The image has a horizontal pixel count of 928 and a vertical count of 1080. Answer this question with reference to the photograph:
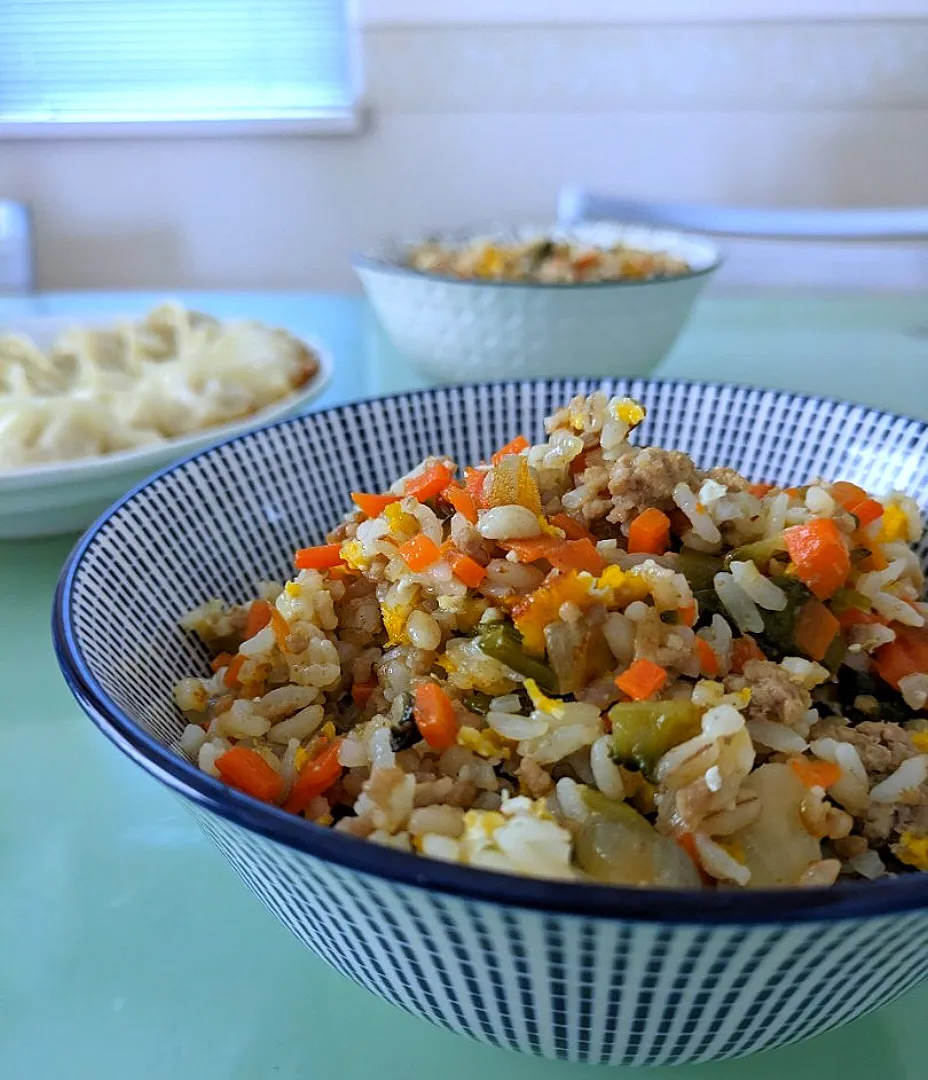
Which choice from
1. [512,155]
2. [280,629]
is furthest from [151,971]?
[512,155]

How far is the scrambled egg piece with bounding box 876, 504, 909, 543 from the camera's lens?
959mm

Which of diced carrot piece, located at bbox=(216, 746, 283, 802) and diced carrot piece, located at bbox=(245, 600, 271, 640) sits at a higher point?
diced carrot piece, located at bbox=(216, 746, 283, 802)

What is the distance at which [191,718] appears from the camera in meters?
0.88

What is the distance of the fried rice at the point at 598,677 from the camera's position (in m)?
0.67

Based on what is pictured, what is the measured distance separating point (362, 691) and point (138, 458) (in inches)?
22.0

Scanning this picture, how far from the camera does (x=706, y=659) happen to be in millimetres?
764

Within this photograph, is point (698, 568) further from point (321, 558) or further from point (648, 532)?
point (321, 558)

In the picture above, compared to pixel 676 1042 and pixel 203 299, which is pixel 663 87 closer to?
pixel 203 299

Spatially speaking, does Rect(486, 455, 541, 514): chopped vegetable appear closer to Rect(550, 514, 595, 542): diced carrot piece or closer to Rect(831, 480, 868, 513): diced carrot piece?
Rect(550, 514, 595, 542): diced carrot piece

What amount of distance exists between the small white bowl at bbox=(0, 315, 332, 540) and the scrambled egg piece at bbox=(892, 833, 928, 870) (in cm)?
90

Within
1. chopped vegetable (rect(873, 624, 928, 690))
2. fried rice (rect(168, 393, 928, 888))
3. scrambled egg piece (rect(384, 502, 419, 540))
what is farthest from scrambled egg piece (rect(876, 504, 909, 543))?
scrambled egg piece (rect(384, 502, 419, 540))

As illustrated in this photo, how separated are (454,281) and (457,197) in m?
2.99

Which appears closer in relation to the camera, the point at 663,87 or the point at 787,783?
the point at 787,783

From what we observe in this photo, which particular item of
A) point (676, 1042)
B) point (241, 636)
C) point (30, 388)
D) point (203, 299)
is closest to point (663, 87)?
point (203, 299)
